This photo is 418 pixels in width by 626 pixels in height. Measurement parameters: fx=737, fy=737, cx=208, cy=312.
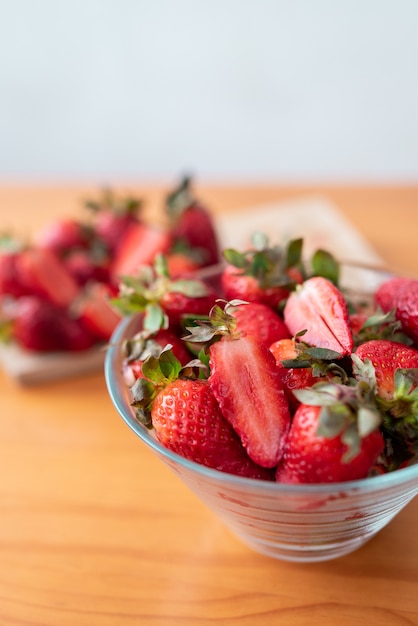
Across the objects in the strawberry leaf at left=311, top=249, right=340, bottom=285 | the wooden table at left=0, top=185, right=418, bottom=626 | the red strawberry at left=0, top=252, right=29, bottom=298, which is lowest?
the wooden table at left=0, top=185, right=418, bottom=626

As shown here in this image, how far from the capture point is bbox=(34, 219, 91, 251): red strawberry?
1.21m

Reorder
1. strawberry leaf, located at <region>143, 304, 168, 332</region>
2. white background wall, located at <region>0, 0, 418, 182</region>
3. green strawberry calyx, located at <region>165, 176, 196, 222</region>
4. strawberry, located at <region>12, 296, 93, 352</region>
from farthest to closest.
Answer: white background wall, located at <region>0, 0, 418, 182</region>, green strawberry calyx, located at <region>165, 176, 196, 222</region>, strawberry, located at <region>12, 296, 93, 352</region>, strawberry leaf, located at <region>143, 304, 168, 332</region>

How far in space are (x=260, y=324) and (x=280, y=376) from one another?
9 centimetres

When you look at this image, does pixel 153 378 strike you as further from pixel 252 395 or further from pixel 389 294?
→ pixel 389 294

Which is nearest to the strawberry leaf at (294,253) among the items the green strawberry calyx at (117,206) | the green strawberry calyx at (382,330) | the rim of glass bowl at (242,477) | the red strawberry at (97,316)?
the green strawberry calyx at (382,330)

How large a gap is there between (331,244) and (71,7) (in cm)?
159

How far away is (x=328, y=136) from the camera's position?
102 inches

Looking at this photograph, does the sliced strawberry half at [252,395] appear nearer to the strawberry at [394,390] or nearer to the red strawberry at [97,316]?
the strawberry at [394,390]

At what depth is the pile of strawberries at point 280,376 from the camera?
55 cm

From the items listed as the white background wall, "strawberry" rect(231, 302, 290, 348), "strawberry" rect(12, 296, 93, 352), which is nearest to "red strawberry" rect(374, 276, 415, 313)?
"strawberry" rect(231, 302, 290, 348)

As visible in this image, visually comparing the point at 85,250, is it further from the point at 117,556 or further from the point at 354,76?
the point at 354,76

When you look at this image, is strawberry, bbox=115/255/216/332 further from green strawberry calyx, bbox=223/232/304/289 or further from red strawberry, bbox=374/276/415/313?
red strawberry, bbox=374/276/415/313

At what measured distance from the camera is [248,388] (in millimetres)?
602

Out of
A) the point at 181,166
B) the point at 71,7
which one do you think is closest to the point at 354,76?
the point at 181,166
